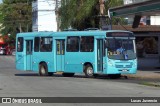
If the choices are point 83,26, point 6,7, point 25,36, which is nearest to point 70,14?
point 83,26

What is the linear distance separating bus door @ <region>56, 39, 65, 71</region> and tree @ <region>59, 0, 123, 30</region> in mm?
14209

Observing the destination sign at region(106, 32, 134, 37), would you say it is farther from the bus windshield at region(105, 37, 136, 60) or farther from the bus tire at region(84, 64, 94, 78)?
the bus tire at region(84, 64, 94, 78)

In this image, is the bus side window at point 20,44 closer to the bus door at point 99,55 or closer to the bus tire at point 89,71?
the bus tire at point 89,71

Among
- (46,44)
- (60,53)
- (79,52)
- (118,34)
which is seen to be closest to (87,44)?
(79,52)

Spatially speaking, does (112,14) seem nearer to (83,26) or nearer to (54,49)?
(54,49)

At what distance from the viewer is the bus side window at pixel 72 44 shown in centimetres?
3123

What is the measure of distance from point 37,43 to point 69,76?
3.13 meters

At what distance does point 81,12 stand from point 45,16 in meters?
47.3

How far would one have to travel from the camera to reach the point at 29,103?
49.5 feet

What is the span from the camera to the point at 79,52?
102ft

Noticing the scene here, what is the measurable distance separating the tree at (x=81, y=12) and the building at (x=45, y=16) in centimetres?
4160

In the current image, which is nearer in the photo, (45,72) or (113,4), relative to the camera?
(45,72)

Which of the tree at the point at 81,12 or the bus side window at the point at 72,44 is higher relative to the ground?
the tree at the point at 81,12

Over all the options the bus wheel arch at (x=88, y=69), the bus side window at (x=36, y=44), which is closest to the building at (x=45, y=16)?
the bus side window at (x=36, y=44)
